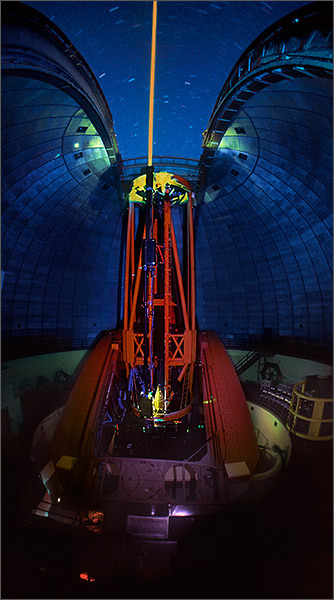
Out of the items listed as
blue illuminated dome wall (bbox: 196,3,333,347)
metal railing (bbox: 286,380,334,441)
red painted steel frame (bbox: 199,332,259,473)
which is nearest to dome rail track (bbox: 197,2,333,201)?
blue illuminated dome wall (bbox: 196,3,333,347)

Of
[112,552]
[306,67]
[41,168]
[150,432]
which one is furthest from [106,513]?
[41,168]

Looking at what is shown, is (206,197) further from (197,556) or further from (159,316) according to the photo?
(197,556)

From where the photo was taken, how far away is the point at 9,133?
729 centimetres

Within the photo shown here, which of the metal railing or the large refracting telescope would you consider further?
the metal railing

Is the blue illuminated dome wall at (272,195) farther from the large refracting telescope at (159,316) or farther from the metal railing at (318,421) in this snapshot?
the metal railing at (318,421)

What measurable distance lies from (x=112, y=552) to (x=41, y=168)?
11801 millimetres

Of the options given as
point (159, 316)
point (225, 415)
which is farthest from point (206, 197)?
point (225, 415)

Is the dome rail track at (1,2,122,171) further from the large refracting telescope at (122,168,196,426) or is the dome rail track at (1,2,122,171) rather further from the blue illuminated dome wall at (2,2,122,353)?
the large refracting telescope at (122,168,196,426)

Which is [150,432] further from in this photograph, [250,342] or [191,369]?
[250,342]

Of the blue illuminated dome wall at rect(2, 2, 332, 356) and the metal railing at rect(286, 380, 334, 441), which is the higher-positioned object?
the blue illuminated dome wall at rect(2, 2, 332, 356)

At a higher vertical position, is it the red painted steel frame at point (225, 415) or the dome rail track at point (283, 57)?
the dome rail track at point (283, 57)

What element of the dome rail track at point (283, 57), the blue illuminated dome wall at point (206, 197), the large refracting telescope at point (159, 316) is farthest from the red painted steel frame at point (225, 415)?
the dome rail track at point (283, 57)

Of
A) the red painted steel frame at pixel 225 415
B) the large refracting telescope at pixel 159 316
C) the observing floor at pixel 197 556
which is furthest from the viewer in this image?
the large refracting telescope at pixel 159 316

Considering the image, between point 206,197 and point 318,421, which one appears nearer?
point 318,421
